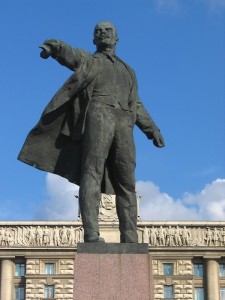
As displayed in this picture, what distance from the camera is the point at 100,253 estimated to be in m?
8.03

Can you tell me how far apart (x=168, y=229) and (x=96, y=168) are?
4268 centimetres

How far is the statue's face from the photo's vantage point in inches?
351

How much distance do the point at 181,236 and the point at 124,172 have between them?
4219 centimetres

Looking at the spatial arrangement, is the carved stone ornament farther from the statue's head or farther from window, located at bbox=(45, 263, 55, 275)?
the statue's head

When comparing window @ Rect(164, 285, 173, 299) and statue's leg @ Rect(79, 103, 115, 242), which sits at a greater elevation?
window @ Rect(164, 285, 173, 299)

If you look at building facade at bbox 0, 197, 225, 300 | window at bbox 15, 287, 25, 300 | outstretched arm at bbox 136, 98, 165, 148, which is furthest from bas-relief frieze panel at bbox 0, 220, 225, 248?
outstretched arm at bbox 136, 98, 165, 148

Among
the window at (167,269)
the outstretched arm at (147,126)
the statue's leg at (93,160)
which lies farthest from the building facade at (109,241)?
the statue's leg at (93,160)

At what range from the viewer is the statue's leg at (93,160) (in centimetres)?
824

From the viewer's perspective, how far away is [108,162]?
880cm

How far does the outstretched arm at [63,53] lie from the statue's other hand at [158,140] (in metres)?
1.46

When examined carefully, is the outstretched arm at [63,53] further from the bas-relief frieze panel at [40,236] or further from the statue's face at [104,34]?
the bas-relief frieze panel at [40,236]

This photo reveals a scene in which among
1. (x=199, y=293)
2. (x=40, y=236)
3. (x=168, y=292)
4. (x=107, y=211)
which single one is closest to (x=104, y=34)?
(x=107, y=211)

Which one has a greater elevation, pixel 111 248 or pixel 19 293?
pixel 19 293

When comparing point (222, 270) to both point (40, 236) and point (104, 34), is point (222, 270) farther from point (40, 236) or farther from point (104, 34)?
point (104, 34)
